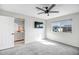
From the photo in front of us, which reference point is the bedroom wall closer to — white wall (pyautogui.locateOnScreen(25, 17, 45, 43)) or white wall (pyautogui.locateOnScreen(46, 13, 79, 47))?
white wall (pyautogui.locateOnScreen(25, 17, 45, 43))

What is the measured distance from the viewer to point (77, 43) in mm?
4281

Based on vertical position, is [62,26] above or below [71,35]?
above

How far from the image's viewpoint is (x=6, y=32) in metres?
3.88

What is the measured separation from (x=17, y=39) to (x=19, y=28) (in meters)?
1.08

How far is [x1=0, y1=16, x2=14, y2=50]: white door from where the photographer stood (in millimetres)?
3717

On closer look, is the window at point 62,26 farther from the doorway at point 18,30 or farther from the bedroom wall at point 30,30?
the doorway at point 18,30

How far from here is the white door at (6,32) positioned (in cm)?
372

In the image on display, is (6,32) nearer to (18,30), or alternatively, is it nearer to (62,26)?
(18,30)

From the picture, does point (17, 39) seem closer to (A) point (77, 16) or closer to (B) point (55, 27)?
(B) point (55, 27)

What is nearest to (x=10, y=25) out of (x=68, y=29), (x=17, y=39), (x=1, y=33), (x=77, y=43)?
(x=1, y=33)

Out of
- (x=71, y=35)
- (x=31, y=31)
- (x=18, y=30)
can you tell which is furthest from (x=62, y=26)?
(x=18, y=30)

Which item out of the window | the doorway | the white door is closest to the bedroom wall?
the white door

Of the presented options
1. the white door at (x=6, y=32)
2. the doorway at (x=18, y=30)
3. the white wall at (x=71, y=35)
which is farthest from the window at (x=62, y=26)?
the white door at (x=6, y=32)
